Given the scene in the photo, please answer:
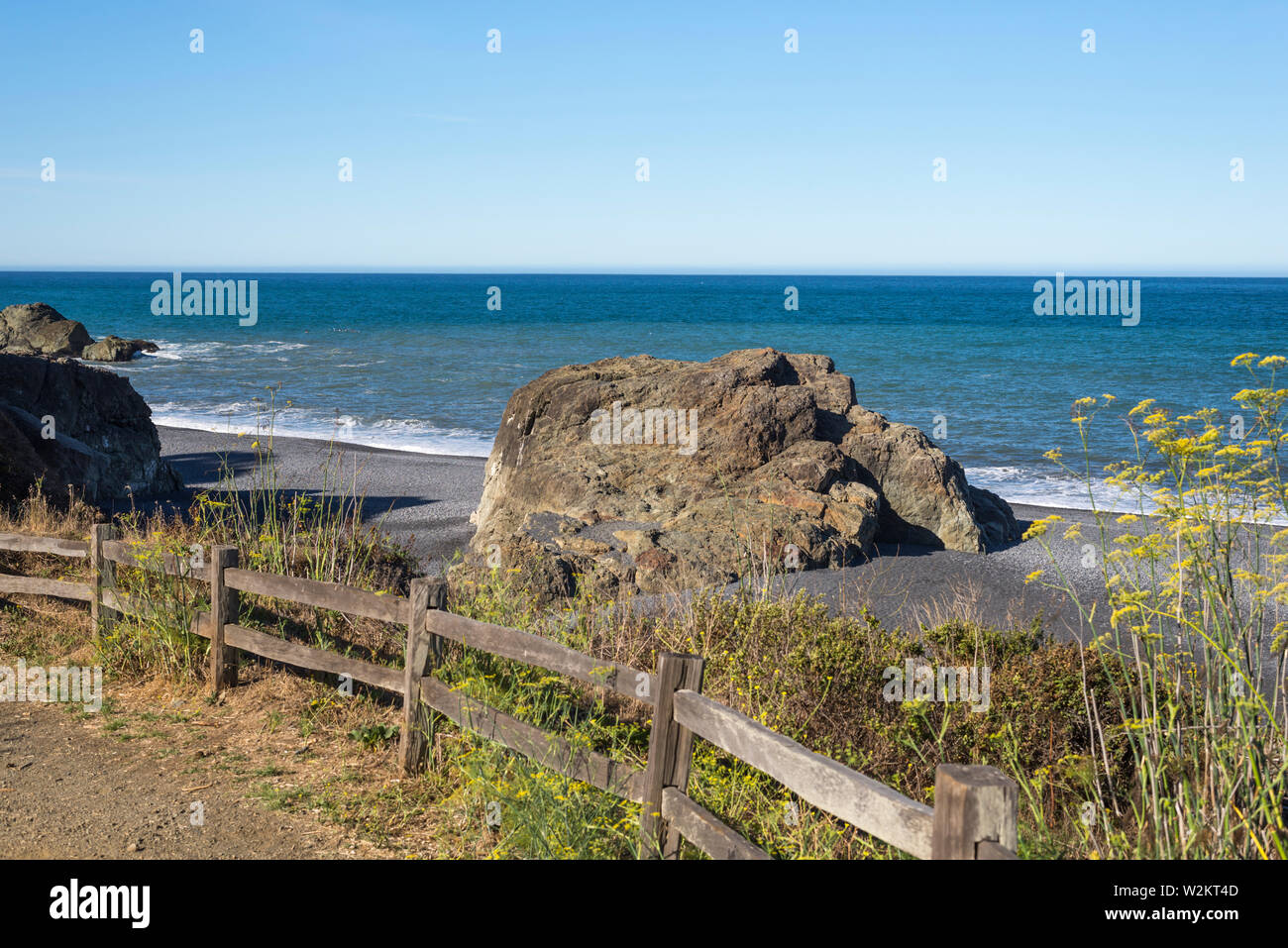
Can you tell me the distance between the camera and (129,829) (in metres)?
5.54

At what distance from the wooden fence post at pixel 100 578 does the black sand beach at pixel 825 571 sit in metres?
2.11

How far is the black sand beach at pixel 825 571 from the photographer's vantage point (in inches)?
391

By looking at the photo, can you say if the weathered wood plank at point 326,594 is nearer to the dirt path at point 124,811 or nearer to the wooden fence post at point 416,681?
the wooden fence post at point 416,681

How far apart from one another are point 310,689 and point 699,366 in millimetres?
8143

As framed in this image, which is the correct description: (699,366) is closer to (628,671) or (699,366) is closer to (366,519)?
(366,519)

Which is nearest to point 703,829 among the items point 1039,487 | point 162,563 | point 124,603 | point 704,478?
point 162,563

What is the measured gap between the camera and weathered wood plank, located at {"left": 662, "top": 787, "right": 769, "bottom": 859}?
3.93 m

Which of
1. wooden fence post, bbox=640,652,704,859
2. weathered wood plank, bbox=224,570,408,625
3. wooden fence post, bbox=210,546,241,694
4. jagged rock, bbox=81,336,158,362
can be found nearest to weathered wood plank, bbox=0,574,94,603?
wooden fence post, bbox=210,546,241,694

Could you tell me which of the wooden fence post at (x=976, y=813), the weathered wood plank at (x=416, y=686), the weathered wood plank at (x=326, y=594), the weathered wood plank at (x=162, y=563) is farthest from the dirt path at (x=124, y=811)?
the wooden fence post at (x=976, y=813)

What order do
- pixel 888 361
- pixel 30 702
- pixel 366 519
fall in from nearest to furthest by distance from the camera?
pixel 30 702 < pixel 366 519 < pixel 888 361

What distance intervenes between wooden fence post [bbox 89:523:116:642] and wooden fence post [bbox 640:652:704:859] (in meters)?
5.74

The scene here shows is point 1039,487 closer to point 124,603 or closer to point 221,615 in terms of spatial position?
point 221,615

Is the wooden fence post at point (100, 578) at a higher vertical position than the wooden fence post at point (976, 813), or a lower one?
lower
